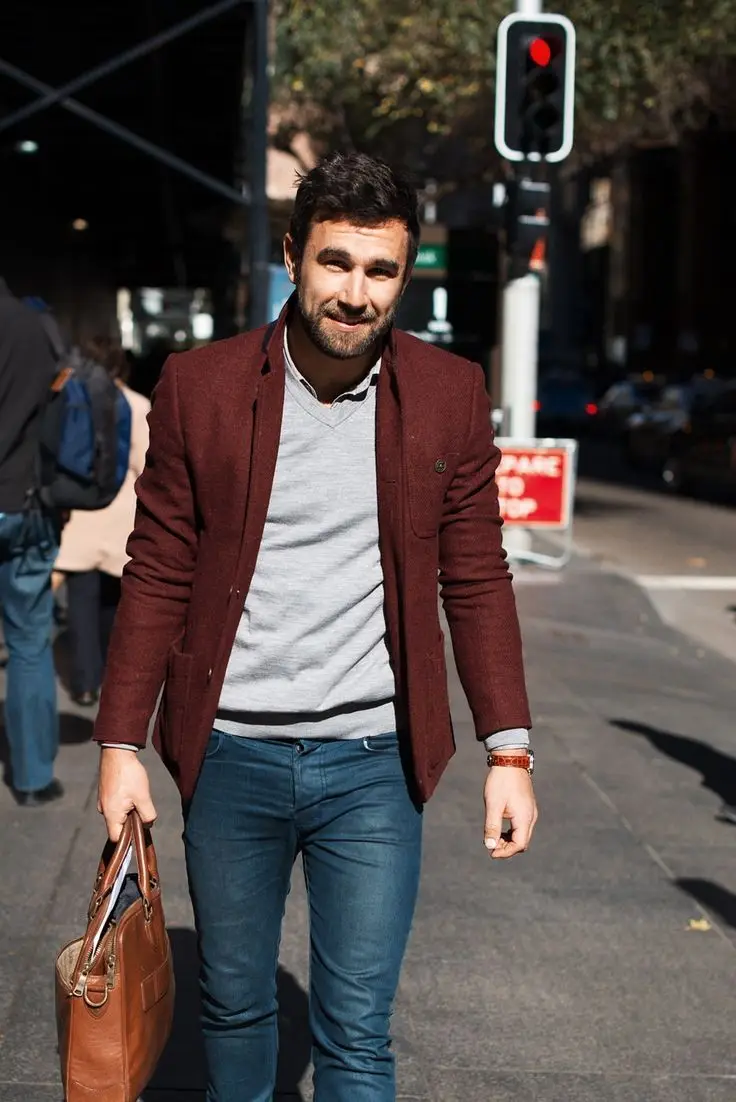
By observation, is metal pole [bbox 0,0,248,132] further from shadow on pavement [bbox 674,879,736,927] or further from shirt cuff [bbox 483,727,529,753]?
shirt cuff [bbox 483,727,529,753]

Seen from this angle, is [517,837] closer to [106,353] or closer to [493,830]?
[493,830]

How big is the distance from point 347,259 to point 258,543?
19.2 inches

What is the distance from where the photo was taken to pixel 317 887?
3.09m

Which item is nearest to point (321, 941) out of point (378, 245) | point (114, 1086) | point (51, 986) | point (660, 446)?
point (114, 1086)

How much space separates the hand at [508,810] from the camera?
3.04 meters

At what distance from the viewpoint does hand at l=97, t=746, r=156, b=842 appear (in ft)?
9.72

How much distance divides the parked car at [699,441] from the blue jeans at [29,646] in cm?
1756

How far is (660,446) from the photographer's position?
95.7 feet

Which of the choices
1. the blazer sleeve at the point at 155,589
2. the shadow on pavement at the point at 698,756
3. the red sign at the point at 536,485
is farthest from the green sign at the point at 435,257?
the blazer sleeve at the point at 155,589

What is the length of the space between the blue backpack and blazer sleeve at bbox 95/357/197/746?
130 inches

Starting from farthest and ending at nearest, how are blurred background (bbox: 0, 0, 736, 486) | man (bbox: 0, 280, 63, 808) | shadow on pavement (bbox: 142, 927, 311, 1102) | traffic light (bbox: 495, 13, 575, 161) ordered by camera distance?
blurred background (bbox: 0, 0, 736, 486) → traffic light (bbox: 495, 13, 575, 161) → man (bbox: 0, 280, 63, 808) → shadow on pavement (bbox: 142, 927, 311, 1102)

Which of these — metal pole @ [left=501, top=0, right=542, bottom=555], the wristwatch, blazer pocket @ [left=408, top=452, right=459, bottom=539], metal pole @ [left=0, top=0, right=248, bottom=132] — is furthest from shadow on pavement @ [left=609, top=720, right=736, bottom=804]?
metal pole @ [left=0, top=0, right=248, bottom=132]

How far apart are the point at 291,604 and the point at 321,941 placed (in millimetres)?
585

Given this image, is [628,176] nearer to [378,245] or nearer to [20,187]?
[20,187]
